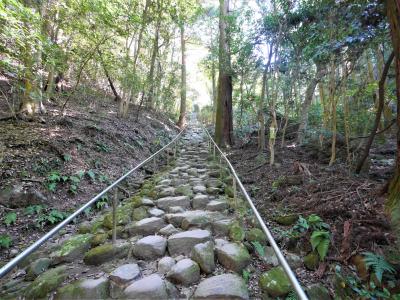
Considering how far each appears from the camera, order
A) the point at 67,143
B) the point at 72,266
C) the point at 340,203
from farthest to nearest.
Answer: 1. the point at 67,143
2. the point at 340,203
3. the point at 72,266

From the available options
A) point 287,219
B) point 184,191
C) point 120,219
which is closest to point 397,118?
point 287,219

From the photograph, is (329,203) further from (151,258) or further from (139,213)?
(139,213)

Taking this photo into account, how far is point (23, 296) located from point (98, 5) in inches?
216

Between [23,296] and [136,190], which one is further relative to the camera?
[136,190]

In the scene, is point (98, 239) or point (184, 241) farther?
point (98, 239)

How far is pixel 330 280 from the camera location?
2.45m

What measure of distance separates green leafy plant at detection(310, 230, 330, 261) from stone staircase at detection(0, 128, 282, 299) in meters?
0.57

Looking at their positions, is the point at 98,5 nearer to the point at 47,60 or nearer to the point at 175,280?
the point at 47,60

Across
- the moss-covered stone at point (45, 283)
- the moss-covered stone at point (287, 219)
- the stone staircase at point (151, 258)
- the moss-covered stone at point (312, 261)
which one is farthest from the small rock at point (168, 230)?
the moss-covered stone at point (312, 261)

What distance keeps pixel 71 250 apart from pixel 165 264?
1.16 m

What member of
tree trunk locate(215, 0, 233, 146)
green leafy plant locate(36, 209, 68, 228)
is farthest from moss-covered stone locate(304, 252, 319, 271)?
tree trunk locate(215, 0, 233, 146)

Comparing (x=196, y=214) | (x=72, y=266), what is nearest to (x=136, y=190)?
(x=196, y=214)

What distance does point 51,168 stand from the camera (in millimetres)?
4652

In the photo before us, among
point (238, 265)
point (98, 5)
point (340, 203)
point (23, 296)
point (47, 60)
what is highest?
point (98, 5)
